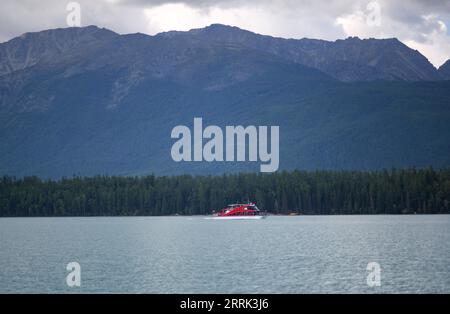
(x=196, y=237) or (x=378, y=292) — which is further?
(x=196, y=237)

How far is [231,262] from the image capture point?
86.9m

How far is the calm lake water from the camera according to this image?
6969 cm

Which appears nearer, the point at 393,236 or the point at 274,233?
the point at 393,236

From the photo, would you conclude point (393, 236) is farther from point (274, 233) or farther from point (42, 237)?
point (42, 237)

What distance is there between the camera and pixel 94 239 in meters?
126

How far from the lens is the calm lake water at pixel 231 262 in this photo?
6969 cm

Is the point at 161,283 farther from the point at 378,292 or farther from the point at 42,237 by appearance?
the point at 42,237

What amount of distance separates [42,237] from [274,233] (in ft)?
116

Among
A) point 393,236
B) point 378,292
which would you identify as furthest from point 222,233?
point 378,292

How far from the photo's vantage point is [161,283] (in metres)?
71.4

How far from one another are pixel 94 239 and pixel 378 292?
220ft
